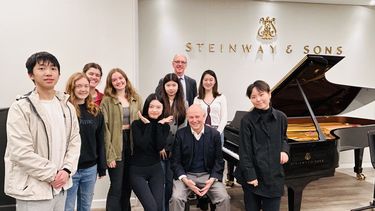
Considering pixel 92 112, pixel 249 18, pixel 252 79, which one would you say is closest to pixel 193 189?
pixel 92 112

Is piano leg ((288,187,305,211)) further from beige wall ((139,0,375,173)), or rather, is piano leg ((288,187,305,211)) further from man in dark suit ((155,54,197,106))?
beige wall ((139,0,375,173))

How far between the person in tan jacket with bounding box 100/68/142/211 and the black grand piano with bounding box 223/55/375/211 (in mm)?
1199

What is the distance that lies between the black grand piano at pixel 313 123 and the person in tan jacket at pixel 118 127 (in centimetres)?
120

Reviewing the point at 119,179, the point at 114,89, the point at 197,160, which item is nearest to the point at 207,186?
the point at 197,160

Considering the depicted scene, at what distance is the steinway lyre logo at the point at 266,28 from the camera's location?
5.31 metres

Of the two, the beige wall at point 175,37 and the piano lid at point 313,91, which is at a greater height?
the beige wall at point 175,37

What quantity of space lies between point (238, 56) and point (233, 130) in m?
1.99

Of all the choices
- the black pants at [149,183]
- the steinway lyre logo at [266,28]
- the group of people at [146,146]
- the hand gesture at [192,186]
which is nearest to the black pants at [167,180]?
the group of people at [146,146]

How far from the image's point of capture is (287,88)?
3566 millimetres

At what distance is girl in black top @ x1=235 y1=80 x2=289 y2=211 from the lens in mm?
2566

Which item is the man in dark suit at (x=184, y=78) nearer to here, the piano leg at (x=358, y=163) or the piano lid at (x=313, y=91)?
the piano lid at (x=313, y=91)

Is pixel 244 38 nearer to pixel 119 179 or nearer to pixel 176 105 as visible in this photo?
pixel 176 105

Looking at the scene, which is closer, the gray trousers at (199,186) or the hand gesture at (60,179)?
the hand gesture at (60,179)

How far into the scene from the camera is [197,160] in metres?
2.90
